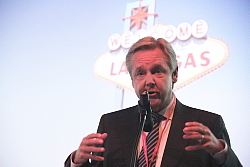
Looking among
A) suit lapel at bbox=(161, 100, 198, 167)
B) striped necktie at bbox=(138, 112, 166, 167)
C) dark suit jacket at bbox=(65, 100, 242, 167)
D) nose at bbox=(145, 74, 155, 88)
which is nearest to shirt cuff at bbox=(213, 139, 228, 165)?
dark suit jacket at bbox=(65, 100, 242, 167)

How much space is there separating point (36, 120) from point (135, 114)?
1807 millimetres

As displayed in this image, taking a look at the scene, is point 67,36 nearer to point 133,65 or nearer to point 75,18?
point 75,18

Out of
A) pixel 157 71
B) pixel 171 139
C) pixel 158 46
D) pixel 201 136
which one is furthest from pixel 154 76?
pixel 201 136

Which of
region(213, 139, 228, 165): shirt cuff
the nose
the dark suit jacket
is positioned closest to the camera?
region(213, 139, 228, 165): shirt cuff

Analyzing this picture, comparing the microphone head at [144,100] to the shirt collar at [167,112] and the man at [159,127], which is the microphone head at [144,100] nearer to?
the man at [159,127]

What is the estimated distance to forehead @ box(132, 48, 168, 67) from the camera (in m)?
1.58

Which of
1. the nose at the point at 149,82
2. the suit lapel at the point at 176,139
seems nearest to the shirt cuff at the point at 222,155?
the suit lapel at the point at 176,139

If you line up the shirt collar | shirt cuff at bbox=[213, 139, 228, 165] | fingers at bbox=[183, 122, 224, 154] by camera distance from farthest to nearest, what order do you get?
1. the shirt collar
2. shirt cuff at bbox=[213, 139, 228, 165]
3. fingers at bbox=[183, 122, 224, 154]

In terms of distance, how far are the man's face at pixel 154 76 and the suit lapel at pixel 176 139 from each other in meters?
0.09

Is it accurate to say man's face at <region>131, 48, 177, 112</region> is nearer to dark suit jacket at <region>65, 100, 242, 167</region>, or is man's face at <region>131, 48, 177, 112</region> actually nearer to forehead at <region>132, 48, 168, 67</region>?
forehead at <region>132, 48, 168, 67</region>

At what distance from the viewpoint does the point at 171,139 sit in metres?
1.51

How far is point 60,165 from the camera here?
2.85 meters

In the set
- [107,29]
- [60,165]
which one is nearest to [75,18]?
[107,29]

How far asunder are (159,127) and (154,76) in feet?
0.90
